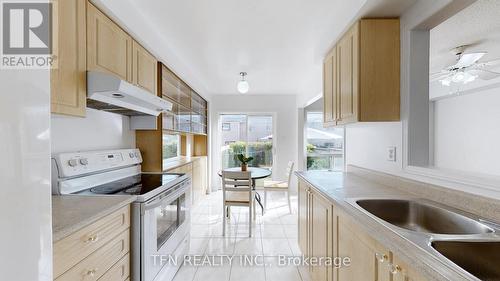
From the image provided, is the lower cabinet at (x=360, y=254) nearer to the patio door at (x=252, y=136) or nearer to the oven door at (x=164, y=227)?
the oven door at (x=164, y=227)

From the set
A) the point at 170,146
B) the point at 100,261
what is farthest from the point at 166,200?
the point at 170,146

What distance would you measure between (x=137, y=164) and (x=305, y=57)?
8.37 ft

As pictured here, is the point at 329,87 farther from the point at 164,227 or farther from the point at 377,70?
the point at 164,227

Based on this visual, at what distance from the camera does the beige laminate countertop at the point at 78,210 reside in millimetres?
1012

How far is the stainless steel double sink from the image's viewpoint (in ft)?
2.85

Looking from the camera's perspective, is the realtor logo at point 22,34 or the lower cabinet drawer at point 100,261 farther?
the lower cabinet drawer at point 100,261

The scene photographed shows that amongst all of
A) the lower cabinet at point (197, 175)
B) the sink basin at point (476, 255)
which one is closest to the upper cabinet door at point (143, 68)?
the lower cabinet at point (197, 175)

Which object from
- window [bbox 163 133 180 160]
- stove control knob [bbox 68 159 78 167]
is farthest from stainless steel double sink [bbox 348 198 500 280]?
window [bbox 163 133 180 160]

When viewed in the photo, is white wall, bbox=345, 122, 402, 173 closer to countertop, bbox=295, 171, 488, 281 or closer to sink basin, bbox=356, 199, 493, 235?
countertop, bbox=295, 171, 488, 281

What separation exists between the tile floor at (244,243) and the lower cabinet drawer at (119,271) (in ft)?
2.66

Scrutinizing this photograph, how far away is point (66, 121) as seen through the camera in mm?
1805

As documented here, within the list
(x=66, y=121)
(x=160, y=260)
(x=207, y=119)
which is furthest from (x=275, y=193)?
(x=66, y=121)

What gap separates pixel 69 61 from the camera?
4.66 feet

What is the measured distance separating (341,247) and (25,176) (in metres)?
1.43
